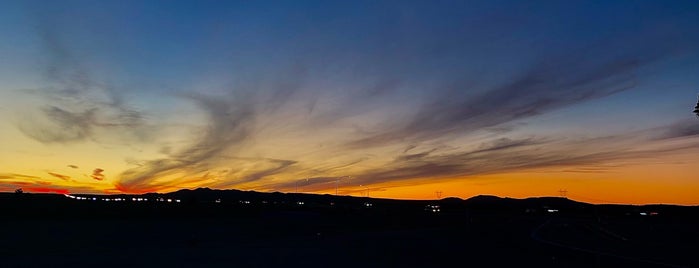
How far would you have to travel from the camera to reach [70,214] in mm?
76875

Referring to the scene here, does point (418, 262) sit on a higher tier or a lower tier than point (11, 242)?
lower

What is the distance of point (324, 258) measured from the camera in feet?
93.8

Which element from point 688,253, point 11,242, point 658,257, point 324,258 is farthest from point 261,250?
point 688,253

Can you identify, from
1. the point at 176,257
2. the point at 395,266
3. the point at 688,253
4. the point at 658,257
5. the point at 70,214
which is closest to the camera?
the point at 395,266

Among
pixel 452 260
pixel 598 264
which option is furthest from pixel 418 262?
pixel 598 264

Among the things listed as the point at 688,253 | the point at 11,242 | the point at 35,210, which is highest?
the point at 35,210

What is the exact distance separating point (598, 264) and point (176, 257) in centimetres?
1786

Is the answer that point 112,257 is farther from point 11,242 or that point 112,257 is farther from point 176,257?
point 11,242

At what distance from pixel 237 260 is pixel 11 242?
17511 mm

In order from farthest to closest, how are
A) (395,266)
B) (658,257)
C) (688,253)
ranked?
(688,253) → (658,257) → (395,266)

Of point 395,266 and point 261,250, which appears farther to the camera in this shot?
point 261,250

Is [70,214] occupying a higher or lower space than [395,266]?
higher

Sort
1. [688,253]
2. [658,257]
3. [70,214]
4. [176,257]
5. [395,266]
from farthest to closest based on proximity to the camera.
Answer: [70,214], [688,253], [658,257], [176,257], [395,266]

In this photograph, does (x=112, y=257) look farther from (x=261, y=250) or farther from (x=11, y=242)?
(x=11, y=242)
